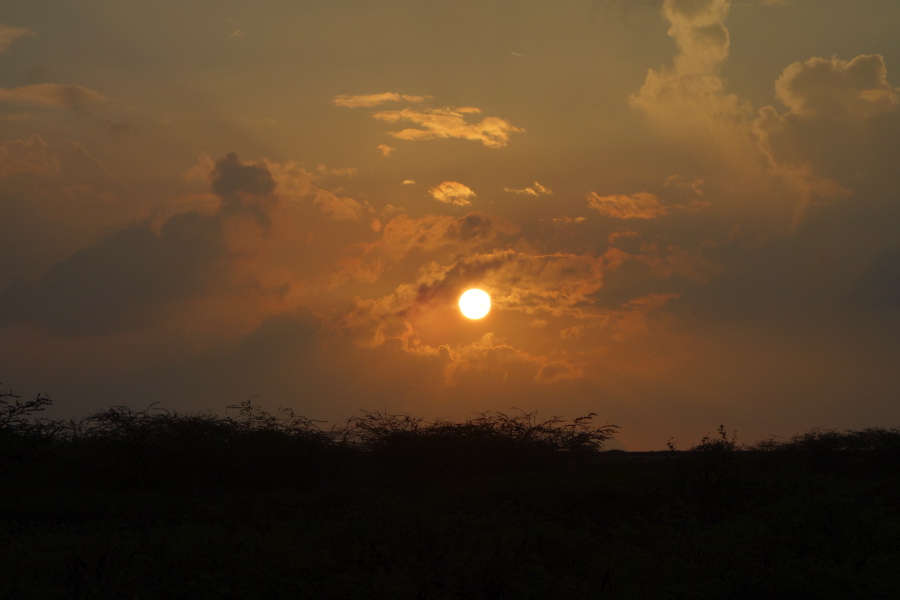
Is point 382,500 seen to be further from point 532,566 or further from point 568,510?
point 532,566

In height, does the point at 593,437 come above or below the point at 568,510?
above

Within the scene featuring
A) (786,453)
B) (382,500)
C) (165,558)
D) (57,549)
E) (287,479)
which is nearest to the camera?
(165,558)

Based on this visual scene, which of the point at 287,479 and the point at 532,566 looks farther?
the point at 287,479

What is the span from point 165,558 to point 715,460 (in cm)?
1262

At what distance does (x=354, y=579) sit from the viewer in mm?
9977

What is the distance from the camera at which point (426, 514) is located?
16.2 metres

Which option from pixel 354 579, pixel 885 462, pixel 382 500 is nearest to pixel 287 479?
pixel 382 500

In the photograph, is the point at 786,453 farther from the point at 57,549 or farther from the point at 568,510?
the point at 57,549

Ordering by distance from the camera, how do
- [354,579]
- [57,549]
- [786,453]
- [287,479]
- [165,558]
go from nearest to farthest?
[354,579] < [165,558] < [57,549] < [287,479] < [786,453]

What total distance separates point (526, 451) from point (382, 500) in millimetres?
6990

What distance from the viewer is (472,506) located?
63.3ft

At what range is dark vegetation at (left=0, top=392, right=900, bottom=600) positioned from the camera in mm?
10164

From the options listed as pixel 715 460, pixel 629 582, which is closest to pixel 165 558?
pixel 629 582

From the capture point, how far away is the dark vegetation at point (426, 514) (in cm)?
1016
